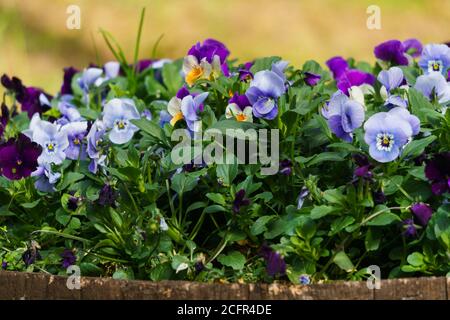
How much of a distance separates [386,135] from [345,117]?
0.47 ft

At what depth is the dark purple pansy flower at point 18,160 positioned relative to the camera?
2600mm

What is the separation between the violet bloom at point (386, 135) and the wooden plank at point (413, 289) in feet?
1.09

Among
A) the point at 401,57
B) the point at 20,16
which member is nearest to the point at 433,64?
the point at 401,57

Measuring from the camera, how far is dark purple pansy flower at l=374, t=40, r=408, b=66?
329 centimetres

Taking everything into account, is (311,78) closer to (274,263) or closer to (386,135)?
(386,135)

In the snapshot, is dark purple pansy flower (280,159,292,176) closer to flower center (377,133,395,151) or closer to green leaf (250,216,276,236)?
green leaf (250,216,276,236)

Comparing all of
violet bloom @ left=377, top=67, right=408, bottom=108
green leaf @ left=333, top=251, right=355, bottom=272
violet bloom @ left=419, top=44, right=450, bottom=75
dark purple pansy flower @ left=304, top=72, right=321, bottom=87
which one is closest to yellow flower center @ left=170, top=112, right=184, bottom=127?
dark purple pansy flower @ left=304, top=72, right=321, bottom=87

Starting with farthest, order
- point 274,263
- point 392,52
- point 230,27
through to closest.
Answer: point 230,27, point 392,52, point 274,263

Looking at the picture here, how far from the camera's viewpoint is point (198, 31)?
6.94 m

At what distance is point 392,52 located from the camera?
331 cm

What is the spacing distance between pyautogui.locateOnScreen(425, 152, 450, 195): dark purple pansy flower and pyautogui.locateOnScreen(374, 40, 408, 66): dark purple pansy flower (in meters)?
1.05

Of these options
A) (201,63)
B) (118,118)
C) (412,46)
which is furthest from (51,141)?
(412,46)

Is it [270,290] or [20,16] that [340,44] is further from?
[270,290]
